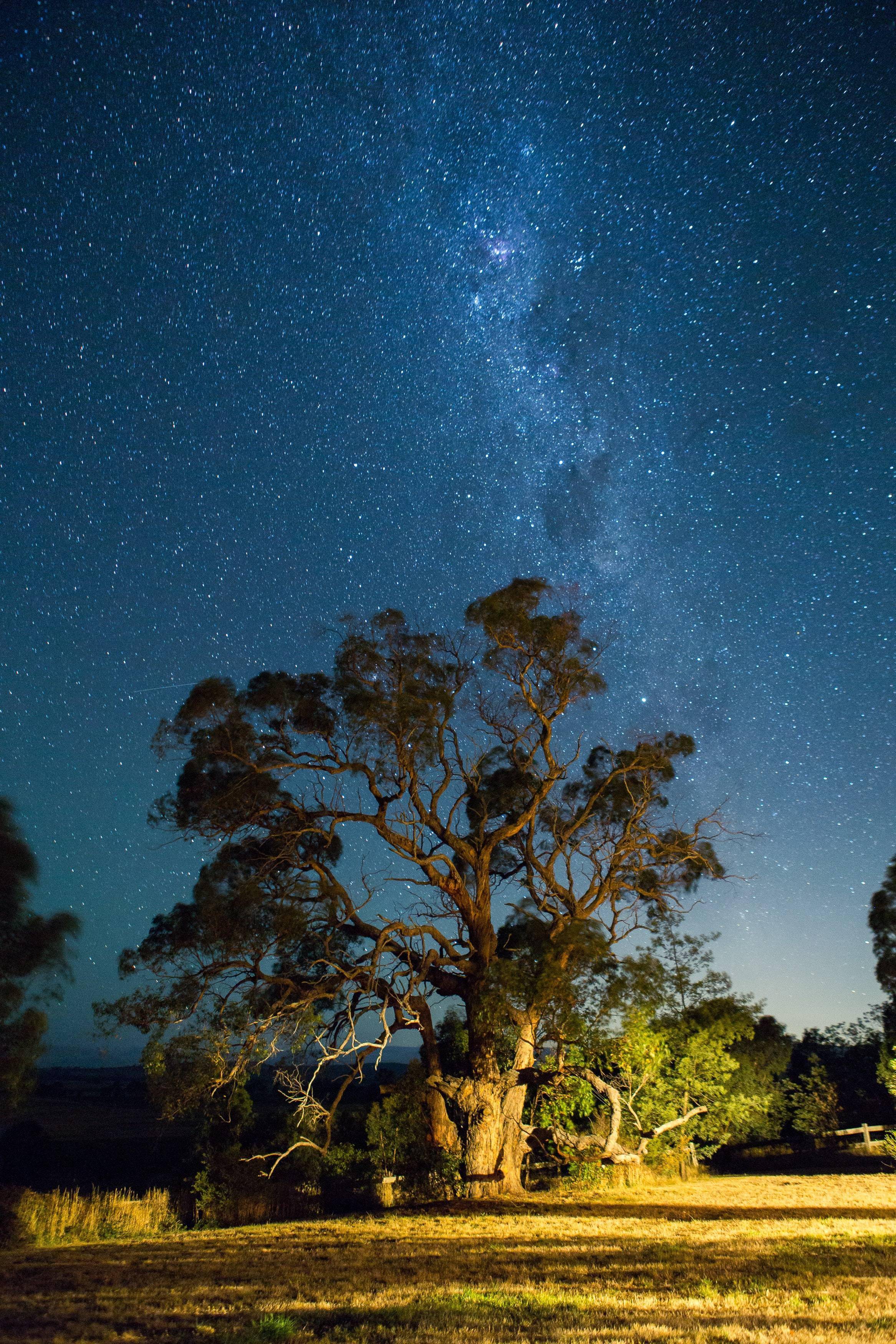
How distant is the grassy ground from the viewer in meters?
4.96

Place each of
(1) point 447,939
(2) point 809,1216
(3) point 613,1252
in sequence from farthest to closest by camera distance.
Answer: (1) point 447,939
(2) point 809,1216
(3) point 613,1252

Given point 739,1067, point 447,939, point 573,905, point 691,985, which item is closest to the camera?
point 447,939

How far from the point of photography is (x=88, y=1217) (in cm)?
1623

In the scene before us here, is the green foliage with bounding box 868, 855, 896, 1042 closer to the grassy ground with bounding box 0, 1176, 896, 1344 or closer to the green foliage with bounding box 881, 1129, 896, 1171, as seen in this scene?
the green foliage with bounding box 881, 1129, 896, 1171

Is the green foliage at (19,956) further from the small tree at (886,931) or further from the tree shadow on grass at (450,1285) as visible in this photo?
the small tree at (886,931)

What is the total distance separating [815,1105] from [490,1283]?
2388cm

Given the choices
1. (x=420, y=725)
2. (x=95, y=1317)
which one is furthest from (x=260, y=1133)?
(x=95, y=1317)

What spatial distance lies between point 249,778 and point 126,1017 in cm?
532

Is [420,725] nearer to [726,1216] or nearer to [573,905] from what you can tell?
[573,905]

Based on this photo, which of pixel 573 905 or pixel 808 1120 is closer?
pixel 573 905

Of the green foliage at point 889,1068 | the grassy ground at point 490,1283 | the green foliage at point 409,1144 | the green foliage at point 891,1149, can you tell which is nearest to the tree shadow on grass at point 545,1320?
the grassy ground at point 490,1283

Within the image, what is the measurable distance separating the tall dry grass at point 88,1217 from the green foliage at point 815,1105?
18547mm

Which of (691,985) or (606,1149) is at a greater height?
(691,985)

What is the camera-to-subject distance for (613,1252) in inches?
341
